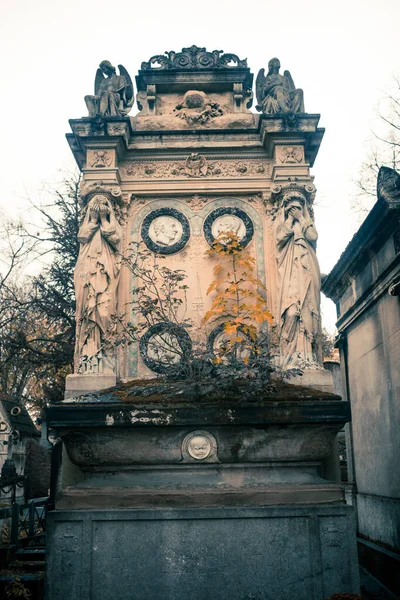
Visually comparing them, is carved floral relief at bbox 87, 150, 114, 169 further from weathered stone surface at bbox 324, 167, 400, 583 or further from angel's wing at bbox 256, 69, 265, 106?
weathered stone surface at bbox 324, 167, 400, 583

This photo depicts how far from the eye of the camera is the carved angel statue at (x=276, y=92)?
1055 cm

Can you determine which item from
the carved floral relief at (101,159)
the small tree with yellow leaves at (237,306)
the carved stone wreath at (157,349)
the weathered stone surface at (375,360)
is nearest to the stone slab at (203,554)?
the small tree with yellow leaves at (237,306)

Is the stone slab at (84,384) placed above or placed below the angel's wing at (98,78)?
below

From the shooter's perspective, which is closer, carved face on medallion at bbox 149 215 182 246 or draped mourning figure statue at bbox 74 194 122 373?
draped mourning figure statue at bbox 74 194 122 373

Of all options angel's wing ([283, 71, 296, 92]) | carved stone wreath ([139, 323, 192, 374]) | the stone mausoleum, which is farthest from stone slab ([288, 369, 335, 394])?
angel's wing ([283, 71, 296, 92])

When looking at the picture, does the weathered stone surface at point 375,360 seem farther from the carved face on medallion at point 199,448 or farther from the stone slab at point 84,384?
the stone slab at point 84,384

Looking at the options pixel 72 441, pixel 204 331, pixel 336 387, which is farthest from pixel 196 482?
pixel 336 387

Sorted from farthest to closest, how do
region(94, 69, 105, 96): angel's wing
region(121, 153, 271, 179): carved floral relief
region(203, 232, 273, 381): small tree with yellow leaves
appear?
region(94, 69, 105, 96): angel's wing
region(121, 153, 271, 179): carved floral relief
region(203, 232, 273, 381): small tree with yellow leaves

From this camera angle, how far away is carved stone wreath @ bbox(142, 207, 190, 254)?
10.1 meters

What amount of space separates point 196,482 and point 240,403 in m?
1.19

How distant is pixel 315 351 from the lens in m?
9.26

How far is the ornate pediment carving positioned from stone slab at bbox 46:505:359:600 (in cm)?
801

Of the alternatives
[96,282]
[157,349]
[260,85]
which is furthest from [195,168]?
[157,349]

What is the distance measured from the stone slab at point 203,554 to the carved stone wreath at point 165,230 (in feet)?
14.3
